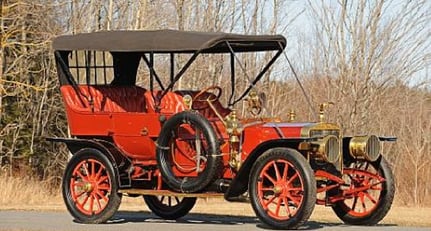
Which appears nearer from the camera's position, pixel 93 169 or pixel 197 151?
pixel 197 151

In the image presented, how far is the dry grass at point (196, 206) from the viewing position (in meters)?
17.4

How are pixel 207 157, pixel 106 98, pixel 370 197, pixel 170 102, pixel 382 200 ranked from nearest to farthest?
pixel 207 157
pixel 382 200
pixel 370 197
pixel 170 102
pixel 106 98

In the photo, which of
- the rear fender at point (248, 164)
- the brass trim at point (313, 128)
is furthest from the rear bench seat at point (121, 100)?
the brass trim at point (313, 128)

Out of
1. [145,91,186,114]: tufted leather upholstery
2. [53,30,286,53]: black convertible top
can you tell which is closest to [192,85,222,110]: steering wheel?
[145,91,186,114]: tufted leather upholstery

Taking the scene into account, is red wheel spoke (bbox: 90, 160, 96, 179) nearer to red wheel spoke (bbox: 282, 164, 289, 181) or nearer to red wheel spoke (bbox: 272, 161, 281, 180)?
red wheel spoke (bbox: 272, 161, 281, 180)

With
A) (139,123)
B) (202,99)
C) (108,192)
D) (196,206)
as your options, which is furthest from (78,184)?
(196,206)

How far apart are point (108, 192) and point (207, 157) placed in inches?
80.0

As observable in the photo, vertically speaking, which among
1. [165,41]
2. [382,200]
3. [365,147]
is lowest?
[382,200]

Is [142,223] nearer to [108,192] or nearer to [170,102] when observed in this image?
[108,192]

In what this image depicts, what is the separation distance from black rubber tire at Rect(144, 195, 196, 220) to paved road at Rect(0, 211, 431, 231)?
145 millimetres

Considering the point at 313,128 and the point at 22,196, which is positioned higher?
the point at 313,128

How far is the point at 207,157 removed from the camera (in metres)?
14.0

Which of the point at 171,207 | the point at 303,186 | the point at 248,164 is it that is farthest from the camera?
the point at 171,207

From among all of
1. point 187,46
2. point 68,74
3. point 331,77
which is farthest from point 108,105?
point 331,77
